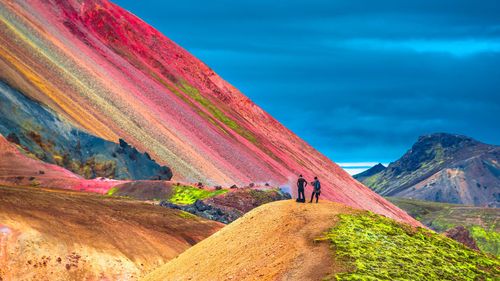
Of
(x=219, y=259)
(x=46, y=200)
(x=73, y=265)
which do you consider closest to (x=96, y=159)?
(x=46, y=200)

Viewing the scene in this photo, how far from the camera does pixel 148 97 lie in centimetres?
12362

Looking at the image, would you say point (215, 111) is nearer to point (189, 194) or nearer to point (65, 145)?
point (65, 145)

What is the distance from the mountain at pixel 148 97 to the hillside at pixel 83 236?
1442 inches

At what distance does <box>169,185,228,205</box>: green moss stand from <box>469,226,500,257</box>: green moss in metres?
88.8

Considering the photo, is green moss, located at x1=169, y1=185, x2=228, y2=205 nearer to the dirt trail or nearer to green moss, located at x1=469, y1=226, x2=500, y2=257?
the dirt trail

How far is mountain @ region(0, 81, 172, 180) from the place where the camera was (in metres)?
80.8

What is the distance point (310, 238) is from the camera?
33.0 metres

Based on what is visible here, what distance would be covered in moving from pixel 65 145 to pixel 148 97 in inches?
1486

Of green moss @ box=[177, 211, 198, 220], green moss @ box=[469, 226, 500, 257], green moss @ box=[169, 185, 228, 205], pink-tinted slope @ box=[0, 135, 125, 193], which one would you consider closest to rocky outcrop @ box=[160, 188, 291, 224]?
green moss @ box=[169, 185, 228, 205]

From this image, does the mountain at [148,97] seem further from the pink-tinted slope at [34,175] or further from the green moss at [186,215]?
the green moss at [186,215]

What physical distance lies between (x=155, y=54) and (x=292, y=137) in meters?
25.7

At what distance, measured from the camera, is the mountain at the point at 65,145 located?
80.8m

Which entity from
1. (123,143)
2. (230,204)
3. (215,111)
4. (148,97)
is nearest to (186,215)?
(230,204)

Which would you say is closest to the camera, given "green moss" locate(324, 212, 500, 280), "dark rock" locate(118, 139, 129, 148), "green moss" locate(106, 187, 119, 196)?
"green moss" locate(324, 212, 500, 280)
